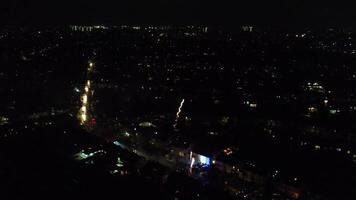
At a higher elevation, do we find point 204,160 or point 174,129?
point 204,160

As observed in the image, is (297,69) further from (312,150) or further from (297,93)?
(312,150)

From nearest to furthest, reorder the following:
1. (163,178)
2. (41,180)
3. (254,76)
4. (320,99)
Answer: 1. (41,180)
2. (163,178)
3. (320,99)
4. (254,76)

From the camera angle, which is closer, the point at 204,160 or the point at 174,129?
the point at 204,160

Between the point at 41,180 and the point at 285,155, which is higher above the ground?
the point at 41,180

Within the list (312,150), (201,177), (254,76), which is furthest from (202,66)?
(201,177)

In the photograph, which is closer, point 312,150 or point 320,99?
point 312,150


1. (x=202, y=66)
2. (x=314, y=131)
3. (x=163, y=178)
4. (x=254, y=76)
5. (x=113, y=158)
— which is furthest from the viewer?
(x=202, y=66)

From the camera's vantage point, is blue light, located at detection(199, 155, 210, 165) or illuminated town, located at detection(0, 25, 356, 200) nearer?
illuminated town, located at detection(0, 25, 356, 200)

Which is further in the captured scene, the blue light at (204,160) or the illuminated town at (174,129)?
the blue light at (204,160)
